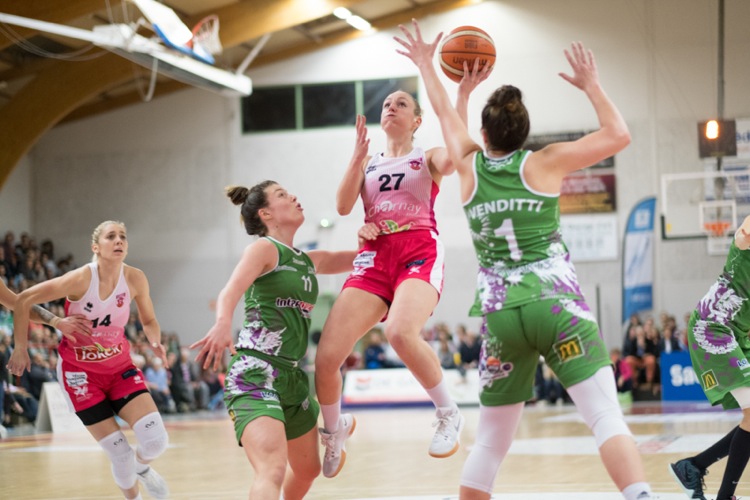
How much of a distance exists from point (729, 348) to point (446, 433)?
5.71 ft

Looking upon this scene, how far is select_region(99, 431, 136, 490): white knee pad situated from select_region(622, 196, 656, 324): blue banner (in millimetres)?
18066

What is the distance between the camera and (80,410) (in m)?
6.51

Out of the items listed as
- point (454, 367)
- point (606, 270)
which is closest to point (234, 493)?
point (454, 367)

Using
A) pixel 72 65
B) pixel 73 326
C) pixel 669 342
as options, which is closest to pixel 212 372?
pixel 72 65

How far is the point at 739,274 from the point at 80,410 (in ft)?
13.9

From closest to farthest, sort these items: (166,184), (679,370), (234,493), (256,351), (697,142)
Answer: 1. (256,351)
2. (234,493)
3. (679,370)
4. (697,142)
5. (166,184)

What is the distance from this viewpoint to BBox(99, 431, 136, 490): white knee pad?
6.43m

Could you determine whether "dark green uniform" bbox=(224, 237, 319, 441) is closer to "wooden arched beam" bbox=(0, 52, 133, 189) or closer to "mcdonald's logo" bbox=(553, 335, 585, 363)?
"mcdonald's logo" bbox=(553, 335, 585, 363)

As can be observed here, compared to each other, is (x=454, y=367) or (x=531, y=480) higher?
(x=531, y=480)

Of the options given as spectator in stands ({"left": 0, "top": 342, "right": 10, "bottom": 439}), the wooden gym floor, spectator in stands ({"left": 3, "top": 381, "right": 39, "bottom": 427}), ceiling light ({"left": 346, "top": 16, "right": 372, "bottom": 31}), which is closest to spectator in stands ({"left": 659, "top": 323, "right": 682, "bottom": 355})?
the wooden gym floor

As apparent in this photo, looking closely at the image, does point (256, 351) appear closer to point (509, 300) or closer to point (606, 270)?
point (509, 300)

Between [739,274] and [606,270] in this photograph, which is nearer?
[739,274]

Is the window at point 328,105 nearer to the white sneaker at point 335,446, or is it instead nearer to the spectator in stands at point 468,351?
the spectator in stands at point 468,351

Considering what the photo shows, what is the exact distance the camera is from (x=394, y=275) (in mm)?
5879
